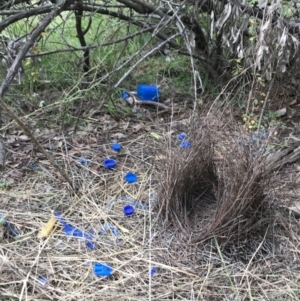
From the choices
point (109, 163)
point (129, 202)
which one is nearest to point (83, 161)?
point (109, 163)

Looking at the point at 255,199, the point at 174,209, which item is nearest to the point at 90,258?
the point at 174,209

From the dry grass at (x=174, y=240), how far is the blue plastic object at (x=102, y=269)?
0.06ft

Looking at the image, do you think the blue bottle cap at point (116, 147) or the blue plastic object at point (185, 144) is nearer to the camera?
the blue plastic object at point (185, 144)

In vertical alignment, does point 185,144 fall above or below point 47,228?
above

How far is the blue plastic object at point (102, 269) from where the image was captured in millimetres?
1892

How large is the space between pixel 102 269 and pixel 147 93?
1543 mm

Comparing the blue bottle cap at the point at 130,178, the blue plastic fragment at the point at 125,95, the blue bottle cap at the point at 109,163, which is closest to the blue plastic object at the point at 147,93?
the blue plastic fragment at the point at 125,95

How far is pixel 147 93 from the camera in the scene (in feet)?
10.6

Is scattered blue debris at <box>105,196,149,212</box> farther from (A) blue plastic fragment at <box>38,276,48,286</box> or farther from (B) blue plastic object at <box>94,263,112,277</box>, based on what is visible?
(A) blue plastic fragment at <box>38,276,48,286</box>

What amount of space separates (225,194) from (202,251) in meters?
0.24

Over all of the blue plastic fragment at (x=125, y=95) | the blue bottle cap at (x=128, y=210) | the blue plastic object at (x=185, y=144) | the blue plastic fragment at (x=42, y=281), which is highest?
the blue plastic object at (x=185, y=144)

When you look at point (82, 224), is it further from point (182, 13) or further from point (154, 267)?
point (182, 13)

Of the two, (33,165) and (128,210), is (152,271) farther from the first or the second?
(33,165)

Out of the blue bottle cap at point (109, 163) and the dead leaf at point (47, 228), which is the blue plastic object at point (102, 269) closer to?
the dead leaf at point (47, 228)
